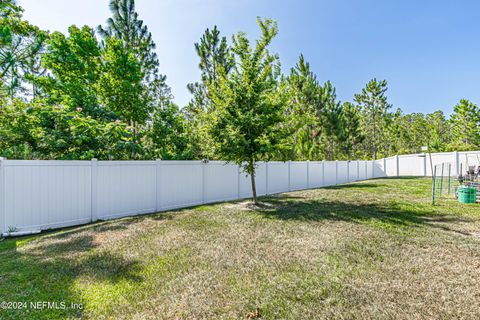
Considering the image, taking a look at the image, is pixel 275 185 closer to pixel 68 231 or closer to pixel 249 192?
pixel 249 192

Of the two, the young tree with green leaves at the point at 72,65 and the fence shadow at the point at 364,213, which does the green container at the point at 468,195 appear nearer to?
the fence shadow at the point at 364,213

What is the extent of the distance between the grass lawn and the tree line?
2.84 meters

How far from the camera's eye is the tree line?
6297mm

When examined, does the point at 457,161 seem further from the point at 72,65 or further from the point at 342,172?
the point at 72,65

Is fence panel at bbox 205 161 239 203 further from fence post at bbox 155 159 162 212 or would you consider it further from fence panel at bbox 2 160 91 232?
fence panel at bbox 2 160 91 232

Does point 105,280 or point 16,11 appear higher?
point 16,11

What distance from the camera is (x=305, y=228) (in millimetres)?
5172

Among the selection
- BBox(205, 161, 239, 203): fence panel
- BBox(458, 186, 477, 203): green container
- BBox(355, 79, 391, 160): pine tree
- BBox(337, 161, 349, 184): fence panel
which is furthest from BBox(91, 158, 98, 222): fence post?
BBox(355, 79, 391, 160): pine tree

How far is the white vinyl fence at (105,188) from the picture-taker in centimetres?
479

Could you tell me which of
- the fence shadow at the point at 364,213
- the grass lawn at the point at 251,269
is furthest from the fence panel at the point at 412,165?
the grass lawn at the point at 251,269

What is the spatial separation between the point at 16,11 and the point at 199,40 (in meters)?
7.23

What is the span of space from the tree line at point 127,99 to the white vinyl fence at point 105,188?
96 cm

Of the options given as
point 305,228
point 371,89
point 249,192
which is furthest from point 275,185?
point 371,89

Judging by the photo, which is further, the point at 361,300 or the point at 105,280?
the point at 105,280
